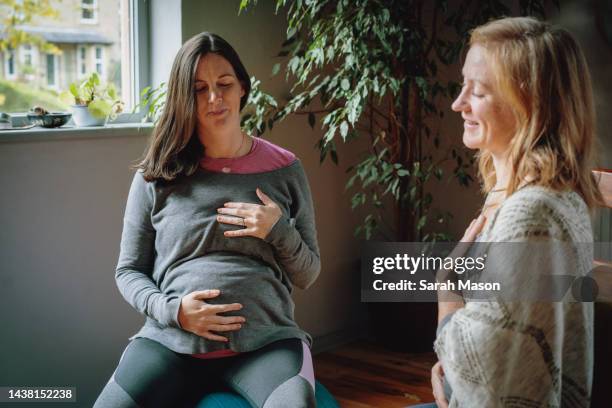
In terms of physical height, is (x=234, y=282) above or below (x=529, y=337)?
below

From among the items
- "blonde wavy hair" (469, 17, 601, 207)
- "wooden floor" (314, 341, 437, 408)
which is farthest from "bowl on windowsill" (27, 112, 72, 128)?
"blonde wavy hair" (469, 17, 601, 207)

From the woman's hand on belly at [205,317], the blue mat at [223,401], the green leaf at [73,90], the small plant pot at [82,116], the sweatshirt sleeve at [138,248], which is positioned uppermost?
the green leaf at [73,90]

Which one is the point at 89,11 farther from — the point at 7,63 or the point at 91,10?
the point at 7,63

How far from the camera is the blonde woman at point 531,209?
43.2 inches

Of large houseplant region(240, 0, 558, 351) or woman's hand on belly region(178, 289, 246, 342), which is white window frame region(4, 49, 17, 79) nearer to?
large houseplant region(240, 0, 558, 351)

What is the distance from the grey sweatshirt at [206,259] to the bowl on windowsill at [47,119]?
0.62 meters

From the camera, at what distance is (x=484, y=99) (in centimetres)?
127

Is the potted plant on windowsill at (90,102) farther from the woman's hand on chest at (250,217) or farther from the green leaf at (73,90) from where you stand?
the woman's hand on chest at (250,217)

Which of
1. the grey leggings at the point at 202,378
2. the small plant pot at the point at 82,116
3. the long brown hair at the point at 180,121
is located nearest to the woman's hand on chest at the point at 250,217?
the long brown hair at the point at 180,121

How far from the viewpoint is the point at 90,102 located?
2.42 meters

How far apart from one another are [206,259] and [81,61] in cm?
108

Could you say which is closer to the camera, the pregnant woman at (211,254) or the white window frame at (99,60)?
the pregnant woman at (211,254)

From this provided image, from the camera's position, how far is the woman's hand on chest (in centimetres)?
174

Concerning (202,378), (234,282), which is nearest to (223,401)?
(202,378)
